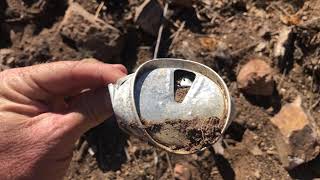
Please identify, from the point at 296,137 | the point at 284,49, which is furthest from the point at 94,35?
the point at 296,137

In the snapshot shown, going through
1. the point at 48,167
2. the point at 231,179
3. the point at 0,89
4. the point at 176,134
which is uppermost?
the point at 176,134

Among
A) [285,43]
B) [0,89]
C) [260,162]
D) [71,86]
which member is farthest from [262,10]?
[0,89]

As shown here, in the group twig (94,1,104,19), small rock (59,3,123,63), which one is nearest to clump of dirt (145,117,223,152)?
small rock (59,3,123,63)

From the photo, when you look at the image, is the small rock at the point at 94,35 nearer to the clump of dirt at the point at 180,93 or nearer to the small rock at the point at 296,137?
the small rock at the point at 296,137

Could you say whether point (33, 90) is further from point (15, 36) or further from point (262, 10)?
point (262, 10)

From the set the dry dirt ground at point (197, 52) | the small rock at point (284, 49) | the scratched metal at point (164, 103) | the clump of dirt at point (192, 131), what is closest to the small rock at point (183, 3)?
the dry dirt ground at point (197, 52)

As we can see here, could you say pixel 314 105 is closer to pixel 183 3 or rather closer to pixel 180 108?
pixel 183 3

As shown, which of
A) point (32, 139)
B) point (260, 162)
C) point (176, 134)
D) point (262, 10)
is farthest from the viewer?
point (262, 10)

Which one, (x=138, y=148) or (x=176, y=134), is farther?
(x=138, y=148)
